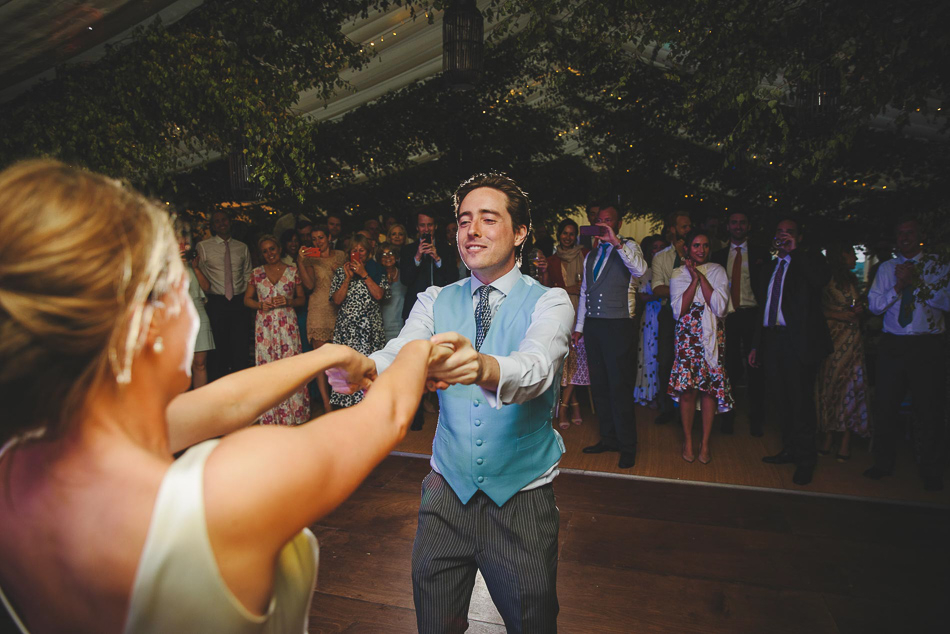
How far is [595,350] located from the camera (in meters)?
4.24

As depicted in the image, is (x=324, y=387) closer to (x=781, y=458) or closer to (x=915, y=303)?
(x=781, y=458)

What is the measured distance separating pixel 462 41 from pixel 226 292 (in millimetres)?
2998

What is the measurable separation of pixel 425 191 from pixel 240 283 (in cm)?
320

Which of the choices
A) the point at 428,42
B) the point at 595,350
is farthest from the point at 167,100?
the point at 595,350

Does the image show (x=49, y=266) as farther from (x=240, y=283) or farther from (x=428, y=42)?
(x=428, y=42)

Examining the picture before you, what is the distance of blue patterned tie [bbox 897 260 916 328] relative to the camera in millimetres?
3635

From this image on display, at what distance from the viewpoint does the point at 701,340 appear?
4.09m

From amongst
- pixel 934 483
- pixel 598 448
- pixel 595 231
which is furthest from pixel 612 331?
pixel 934 483

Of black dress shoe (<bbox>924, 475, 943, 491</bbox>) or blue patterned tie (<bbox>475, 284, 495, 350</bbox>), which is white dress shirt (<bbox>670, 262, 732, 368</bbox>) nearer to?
black dress shoe (<bbox>924, 475, 943, 491</bbox>)

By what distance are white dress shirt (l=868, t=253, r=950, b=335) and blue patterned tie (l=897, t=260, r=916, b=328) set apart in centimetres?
2

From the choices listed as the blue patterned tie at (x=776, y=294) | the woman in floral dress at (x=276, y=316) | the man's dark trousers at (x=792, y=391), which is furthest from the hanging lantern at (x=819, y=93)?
the woman in floral dress at (x=276, y=316)

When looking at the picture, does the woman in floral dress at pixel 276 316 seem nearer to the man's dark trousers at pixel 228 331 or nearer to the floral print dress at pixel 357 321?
the floral print dress at pixel 357 321

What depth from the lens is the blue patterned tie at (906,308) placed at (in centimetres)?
363

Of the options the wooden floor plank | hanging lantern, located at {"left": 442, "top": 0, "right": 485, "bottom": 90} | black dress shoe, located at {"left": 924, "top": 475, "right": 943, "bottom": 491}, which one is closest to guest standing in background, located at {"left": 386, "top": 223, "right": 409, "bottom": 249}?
hanging lantern, located at {"left": 442, "top": 0, "right": 485, "bottom": 90}
